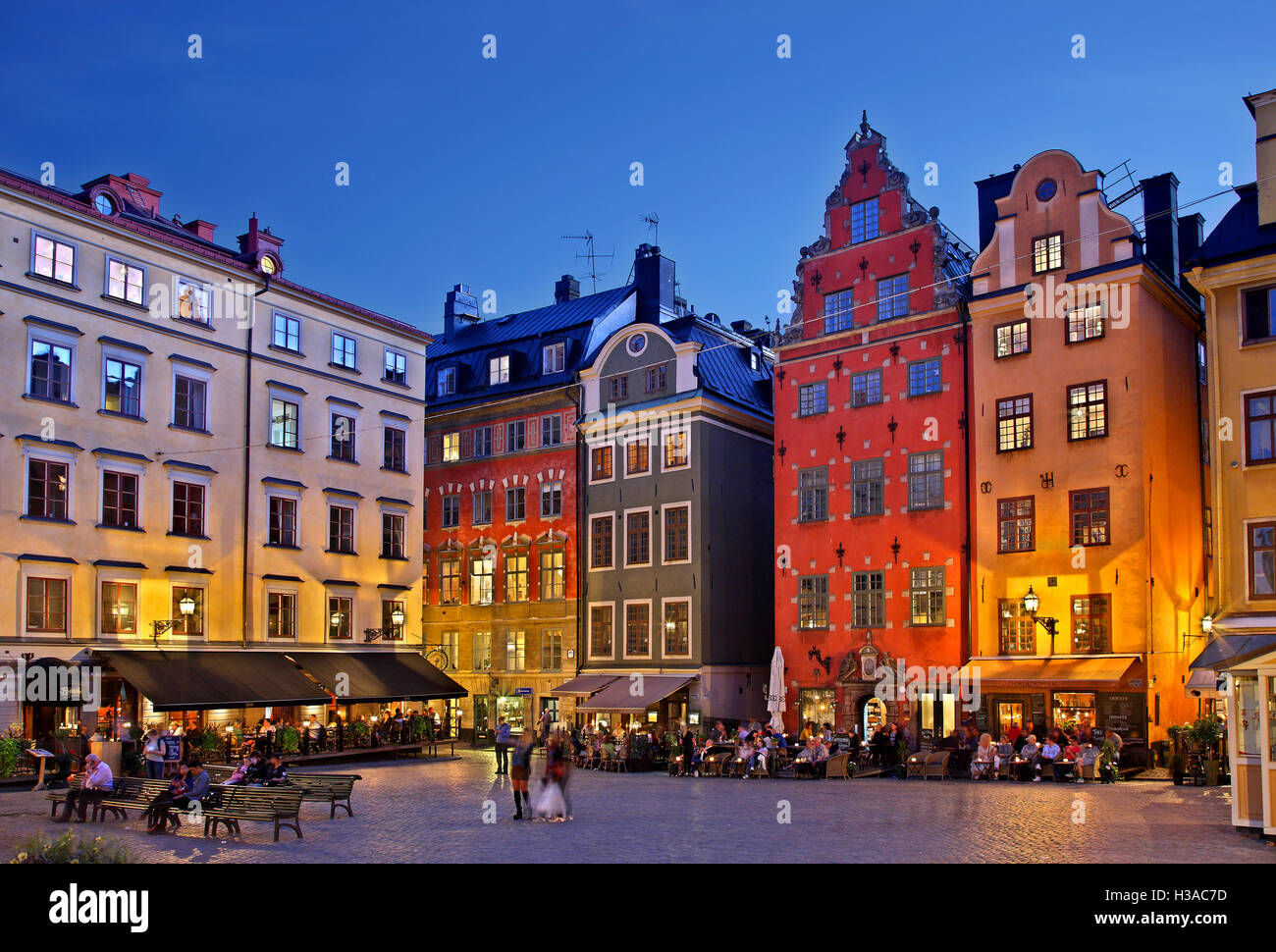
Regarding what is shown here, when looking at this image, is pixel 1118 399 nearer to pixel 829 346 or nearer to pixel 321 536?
pixel 829 346

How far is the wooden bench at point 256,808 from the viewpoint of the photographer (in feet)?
65.6

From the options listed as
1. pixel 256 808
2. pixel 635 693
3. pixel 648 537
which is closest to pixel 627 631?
pixel 635 693

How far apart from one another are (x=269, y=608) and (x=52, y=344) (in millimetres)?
11171

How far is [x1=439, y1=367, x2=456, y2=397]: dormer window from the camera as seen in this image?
5462 cm

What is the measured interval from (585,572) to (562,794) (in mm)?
24426

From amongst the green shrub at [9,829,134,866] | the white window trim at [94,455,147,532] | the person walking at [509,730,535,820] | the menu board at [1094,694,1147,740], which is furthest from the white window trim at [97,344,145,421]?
the menu board at [1094,694,1147,740]

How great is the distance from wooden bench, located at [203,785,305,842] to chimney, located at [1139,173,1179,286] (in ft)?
95.6

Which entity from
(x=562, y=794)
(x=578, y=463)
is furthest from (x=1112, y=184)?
(x=562, y=794)

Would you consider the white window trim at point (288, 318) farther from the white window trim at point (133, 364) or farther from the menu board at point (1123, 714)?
the menu board at point (1123, 714)

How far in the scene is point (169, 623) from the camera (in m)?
37.7

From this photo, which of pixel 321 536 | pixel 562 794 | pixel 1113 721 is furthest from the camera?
pixel 321 536

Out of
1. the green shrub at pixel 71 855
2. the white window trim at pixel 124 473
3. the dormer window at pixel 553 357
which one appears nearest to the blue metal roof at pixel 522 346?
the dormer window at pixel 553 357

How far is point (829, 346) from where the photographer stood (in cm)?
4141
